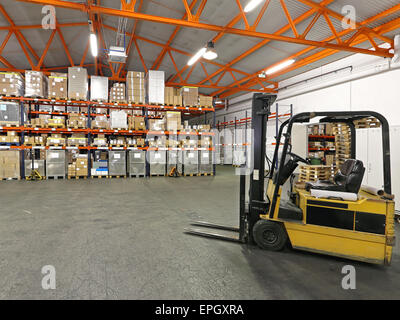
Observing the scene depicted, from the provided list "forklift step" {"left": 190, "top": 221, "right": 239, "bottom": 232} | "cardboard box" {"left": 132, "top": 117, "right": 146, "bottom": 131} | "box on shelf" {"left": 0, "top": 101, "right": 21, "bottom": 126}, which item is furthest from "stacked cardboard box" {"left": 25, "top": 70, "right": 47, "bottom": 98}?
"forklift step" {"left": 190, "top": 221, "right": 239, "bottom": 232}

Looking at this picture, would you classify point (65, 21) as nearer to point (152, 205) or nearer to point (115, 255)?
point (152, 205)

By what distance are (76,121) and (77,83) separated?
158 centimetres

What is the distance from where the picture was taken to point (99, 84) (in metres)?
10.2

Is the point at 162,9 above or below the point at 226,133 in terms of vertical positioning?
above

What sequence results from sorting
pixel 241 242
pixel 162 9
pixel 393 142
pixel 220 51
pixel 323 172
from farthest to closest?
1. pixel 220 51
2. pixel 162 9
3. pixel 323 172
4. pixel 393 142
5. pixel 241 242

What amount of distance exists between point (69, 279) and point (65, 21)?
11.8 m

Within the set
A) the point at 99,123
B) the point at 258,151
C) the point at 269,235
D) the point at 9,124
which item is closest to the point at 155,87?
the point at 99,123

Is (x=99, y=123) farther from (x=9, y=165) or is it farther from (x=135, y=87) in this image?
(x=9, y=165)

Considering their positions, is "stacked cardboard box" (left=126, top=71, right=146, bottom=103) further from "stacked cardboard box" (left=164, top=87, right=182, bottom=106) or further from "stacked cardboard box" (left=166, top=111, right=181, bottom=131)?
"stacked cardboard box" (left=166, top=111, right=181, bottom=131)

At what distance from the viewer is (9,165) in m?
9.14

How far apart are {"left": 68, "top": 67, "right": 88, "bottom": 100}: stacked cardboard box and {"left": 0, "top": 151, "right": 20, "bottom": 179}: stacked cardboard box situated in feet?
10.4

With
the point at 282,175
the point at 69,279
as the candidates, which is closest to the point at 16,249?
the point at 69,279

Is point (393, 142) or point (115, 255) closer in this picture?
point (115, 255)

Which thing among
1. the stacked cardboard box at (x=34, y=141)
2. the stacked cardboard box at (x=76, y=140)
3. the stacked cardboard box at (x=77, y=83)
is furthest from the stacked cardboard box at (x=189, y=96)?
the stacked cardboard box at (x=34, y=141)
